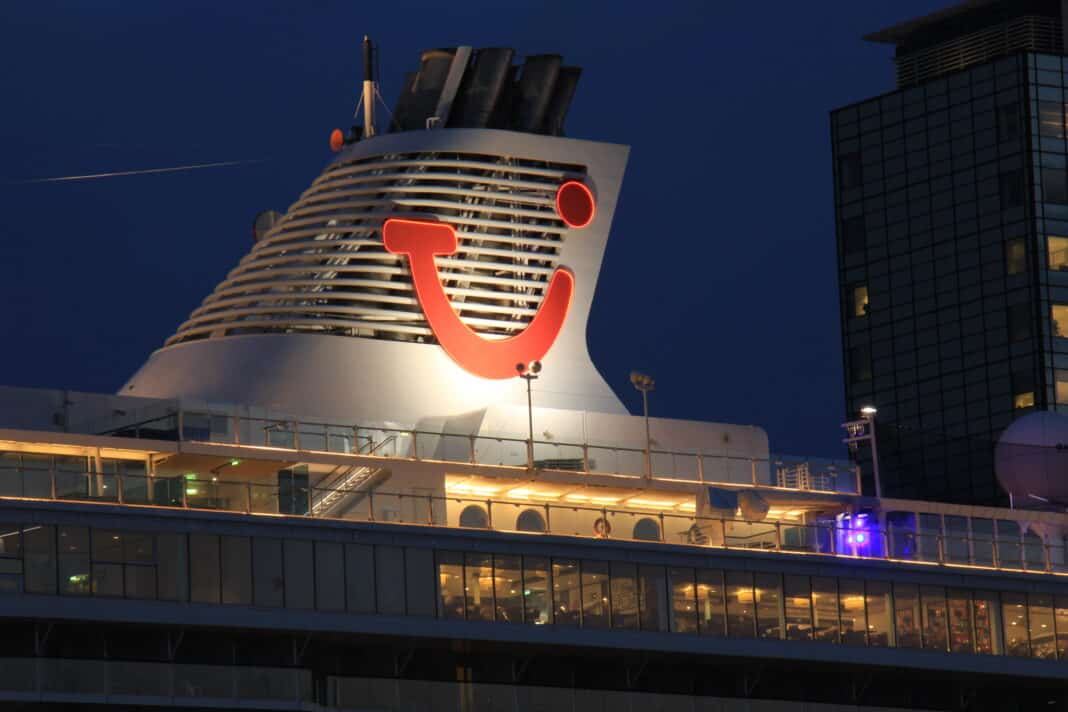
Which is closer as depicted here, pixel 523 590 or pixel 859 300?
pixel 523 590

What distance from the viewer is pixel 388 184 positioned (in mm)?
73938

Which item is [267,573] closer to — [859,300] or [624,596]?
[624,596]

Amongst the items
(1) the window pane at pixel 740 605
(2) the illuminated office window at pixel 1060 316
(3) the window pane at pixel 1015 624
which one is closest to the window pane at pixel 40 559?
(1) the window pane at pixel 740 605

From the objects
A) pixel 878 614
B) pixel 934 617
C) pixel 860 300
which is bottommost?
pixel 934 617

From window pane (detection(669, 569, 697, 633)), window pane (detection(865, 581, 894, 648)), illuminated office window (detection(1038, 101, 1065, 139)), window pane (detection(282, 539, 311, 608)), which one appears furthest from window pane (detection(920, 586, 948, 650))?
illuminated office window (detection(1038, 101, 1065, 139))

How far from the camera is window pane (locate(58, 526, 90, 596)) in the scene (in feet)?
197

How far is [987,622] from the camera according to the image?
7325cm

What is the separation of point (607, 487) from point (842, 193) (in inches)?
3213

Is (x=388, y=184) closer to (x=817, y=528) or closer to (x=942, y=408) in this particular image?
(x=817, y=528)

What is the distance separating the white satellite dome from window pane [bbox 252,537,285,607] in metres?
26.3

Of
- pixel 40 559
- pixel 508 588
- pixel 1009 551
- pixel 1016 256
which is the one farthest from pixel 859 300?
pixel 40 559

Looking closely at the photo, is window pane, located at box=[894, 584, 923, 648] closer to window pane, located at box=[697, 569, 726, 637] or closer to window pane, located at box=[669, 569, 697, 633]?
A: window pane, located at box=[697, 569, 726, 637]

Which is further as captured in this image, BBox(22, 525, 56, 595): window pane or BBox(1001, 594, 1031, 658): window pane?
BBox(1001, 594, 1031, 658): window pane

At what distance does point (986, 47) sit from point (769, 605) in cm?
8010
